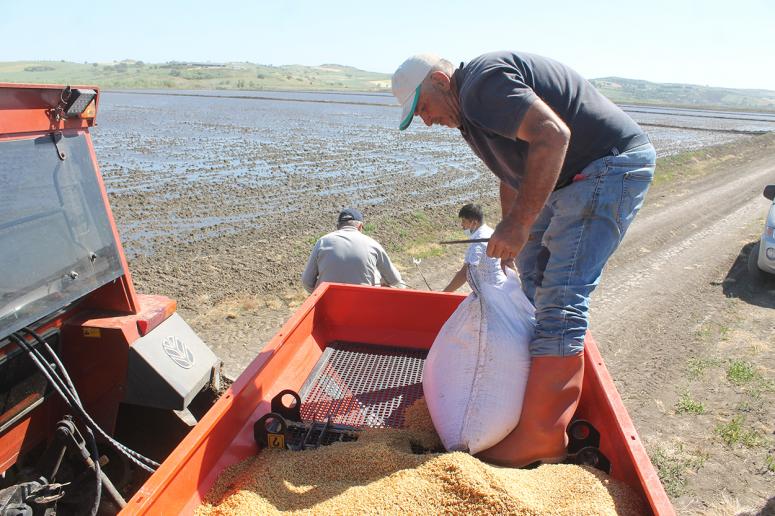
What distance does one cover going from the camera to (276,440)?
2553 mm

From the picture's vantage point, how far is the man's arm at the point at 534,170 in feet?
6.98

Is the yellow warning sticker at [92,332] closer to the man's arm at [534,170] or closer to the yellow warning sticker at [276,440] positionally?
the yellow warning sticker at [276,440]

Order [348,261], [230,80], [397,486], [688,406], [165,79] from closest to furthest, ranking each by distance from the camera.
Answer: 1. [397,486]
2. [688,406]
3. [348,261]
4. [165,79]
5. [230,80]

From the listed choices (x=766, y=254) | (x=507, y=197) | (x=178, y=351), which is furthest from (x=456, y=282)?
(x=766, y=254)

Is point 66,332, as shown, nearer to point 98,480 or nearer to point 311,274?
point 98,480

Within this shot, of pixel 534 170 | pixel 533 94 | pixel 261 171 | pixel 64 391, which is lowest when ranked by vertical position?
pixel 261 171

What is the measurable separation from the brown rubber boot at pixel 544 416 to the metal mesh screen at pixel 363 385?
0.65 m

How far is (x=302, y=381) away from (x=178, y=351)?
68 cm

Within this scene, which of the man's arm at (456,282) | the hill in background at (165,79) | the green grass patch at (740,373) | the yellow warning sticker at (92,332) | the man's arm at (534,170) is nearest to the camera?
the man's arm at (534,170)

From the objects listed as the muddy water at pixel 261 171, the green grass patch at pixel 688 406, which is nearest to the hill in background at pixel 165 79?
the muddy water at pixel 261 171

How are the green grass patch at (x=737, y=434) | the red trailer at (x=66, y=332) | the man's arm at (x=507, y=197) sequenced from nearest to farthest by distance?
the red trailer at (x=66, y=332)
the man's arm at (x=507, y=197)
the green grass patch at (x=737, y=434)

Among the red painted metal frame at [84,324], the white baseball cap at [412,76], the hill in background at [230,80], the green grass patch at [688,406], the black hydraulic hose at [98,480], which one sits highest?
the white baseball cap at [412,76]

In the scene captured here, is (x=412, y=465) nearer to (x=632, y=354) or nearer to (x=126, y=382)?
(x=126, y=382)

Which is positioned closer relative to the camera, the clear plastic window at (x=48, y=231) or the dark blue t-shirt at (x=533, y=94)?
the dark blue t-shirt at (x=533, y=94)
